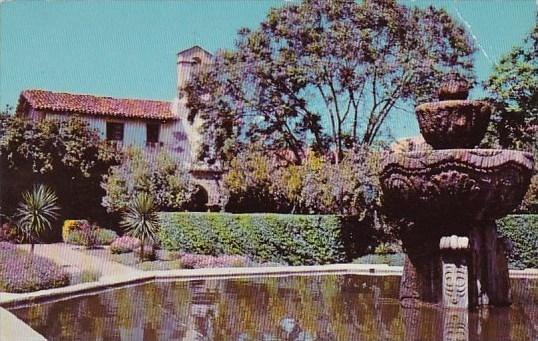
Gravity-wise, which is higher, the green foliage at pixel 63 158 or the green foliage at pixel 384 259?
the green foliage at pixel 63 158

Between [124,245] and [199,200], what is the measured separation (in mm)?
4444

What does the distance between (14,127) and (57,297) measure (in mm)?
10608

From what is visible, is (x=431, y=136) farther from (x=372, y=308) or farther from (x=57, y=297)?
(x=57, y=297)

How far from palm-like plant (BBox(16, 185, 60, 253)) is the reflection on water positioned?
473 cm

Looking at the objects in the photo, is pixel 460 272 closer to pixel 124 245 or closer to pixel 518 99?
pixel 124 245

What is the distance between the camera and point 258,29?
63.6ft

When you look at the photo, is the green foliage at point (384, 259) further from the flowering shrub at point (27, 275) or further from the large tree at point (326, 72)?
the flowering shrub at point (27, 275)

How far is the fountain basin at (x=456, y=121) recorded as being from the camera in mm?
6922

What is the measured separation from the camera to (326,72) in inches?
728

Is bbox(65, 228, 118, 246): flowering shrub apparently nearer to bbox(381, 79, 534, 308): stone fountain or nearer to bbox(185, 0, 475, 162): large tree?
bbox(185, 0, 475, 162): large tree

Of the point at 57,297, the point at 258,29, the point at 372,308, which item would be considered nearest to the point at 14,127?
the point at 258,29

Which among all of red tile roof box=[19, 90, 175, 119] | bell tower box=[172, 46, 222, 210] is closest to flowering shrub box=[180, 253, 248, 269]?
bell tower box=[172, 46, 222, 210]

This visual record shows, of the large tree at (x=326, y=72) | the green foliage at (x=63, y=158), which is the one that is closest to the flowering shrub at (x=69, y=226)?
the green foliage at (x=63, y=158)

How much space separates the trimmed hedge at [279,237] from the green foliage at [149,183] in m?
2.08
